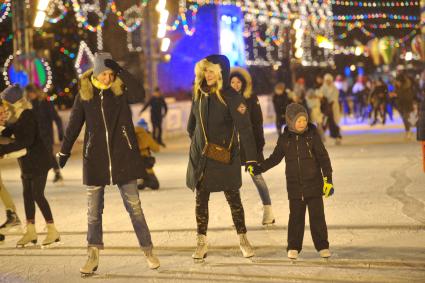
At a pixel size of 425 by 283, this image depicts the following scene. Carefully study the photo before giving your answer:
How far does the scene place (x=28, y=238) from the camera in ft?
27.8

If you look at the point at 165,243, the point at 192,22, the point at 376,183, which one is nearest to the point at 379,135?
the point at 376,183

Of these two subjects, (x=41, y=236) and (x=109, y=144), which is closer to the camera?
(x=109, y=144)

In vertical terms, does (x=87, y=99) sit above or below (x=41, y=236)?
above

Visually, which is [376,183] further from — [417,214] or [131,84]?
[131,84]

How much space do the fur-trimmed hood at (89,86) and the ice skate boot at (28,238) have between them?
207cm

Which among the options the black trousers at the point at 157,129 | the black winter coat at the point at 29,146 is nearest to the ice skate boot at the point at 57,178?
the black winter coat at the point at 29,146

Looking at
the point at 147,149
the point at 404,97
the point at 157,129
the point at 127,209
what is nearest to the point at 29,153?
the point at 127,209

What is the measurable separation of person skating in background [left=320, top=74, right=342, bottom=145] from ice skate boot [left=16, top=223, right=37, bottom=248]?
12514 mm

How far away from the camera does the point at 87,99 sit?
6.90 metres

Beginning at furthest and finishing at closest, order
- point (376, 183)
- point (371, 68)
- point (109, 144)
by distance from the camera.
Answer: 1. point (371, 68)
2. point (376, 183)
3. point (109, 144)

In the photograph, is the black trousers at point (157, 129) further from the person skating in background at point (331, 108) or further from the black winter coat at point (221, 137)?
the black winter coat at point (221, 137)

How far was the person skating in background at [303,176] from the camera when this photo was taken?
23.2 ft

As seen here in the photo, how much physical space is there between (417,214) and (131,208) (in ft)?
11.2

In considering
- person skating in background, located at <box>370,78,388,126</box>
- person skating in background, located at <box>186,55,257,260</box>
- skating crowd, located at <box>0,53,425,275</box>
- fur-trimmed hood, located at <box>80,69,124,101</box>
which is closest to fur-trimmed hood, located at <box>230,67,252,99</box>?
skating crowd, located at <box>0,53,425,275</box>
